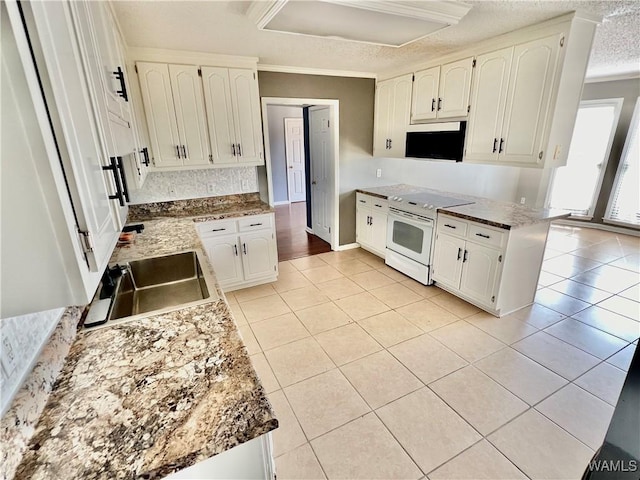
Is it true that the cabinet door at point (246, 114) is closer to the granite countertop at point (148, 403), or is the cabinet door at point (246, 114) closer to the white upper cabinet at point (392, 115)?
the white upper cabinet at point (392, 115)

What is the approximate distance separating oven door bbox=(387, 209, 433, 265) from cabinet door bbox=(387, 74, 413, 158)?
86cm

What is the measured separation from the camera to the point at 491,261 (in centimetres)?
278

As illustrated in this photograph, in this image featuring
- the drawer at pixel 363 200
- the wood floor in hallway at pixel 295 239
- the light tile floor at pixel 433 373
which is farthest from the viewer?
the wood floor in hallway at pixel 295 239

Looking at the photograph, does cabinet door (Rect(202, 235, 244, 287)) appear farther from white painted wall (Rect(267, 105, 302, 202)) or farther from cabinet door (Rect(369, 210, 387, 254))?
white painted wall (Rect(267, 105, 302, 202))

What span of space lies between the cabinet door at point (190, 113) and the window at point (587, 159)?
5730mm

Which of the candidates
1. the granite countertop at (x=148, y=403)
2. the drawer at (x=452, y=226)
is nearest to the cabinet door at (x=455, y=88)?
the drawer at (x=452, y=226)

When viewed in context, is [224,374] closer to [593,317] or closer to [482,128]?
[482,128]

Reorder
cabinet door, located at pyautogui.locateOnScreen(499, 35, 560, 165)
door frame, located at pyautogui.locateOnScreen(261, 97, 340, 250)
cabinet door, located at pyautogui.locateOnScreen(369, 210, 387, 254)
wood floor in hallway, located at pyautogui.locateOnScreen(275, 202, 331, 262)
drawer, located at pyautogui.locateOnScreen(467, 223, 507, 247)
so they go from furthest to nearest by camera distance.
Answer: wood floor in hallway, located at pyautogui.locateOnScreen(275, 202, 331, 262) < cabinet door, located at pyautogui.locateOnScreen(369, 210, 387, 254) < door frame, located at pyautogui.locateOnScreen(261, 97, 340, 250) < drawer, located at pyautogui.locateOnScreen(467, 223, 507, 247) < cabinet door, located at pyautogui.locateOnScreen(499, 35, 560, 165)

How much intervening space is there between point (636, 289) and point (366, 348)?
335 centimetres

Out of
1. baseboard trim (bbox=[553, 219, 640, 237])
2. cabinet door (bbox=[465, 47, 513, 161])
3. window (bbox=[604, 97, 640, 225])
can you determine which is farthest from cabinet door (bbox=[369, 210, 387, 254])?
window (bbox=[604, 97, 640, 225])

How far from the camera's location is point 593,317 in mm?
2916

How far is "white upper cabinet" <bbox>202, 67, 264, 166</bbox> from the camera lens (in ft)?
10.2

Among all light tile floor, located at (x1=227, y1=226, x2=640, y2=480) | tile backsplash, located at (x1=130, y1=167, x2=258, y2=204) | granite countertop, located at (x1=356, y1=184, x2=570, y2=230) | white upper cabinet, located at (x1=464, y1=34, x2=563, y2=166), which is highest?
white upper cabinet, located at (x1=464, y1=34, x2=563, y2=166)

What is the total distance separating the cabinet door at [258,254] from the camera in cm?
341
